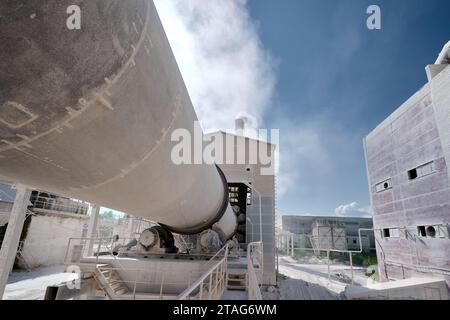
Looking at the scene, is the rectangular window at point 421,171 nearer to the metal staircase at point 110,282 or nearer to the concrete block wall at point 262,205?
the concrete block wall at point 262,205

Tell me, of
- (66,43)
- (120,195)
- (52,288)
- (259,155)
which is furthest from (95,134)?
(259,155)

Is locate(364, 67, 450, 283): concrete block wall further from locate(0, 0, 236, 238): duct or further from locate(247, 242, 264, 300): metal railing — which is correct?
locate(0, 0, 236, 238): duct

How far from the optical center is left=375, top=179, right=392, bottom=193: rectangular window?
13.0 m

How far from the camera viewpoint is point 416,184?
1079 centimetres

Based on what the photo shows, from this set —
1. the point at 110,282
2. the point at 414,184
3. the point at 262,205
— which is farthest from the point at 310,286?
the point at 110,282

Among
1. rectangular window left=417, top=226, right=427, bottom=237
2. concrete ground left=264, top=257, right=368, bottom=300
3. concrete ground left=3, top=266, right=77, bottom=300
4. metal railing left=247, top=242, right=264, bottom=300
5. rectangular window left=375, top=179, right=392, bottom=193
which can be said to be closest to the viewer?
metal railing left=247, top=242, right=264, bottom=300

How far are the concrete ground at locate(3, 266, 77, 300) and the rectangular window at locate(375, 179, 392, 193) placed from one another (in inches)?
618

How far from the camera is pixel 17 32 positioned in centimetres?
72

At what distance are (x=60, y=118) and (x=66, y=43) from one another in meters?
0.34

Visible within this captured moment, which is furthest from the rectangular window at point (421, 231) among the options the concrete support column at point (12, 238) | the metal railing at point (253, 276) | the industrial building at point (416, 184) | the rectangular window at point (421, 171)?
the concrete support column at point (12, 238)

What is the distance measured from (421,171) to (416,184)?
2.22 ft

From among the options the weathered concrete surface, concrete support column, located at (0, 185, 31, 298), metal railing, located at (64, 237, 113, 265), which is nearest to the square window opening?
the weathered concrete surface

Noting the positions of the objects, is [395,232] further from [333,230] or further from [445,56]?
[333,230]

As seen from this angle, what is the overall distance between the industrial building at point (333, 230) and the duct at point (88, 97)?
81.5 ft
